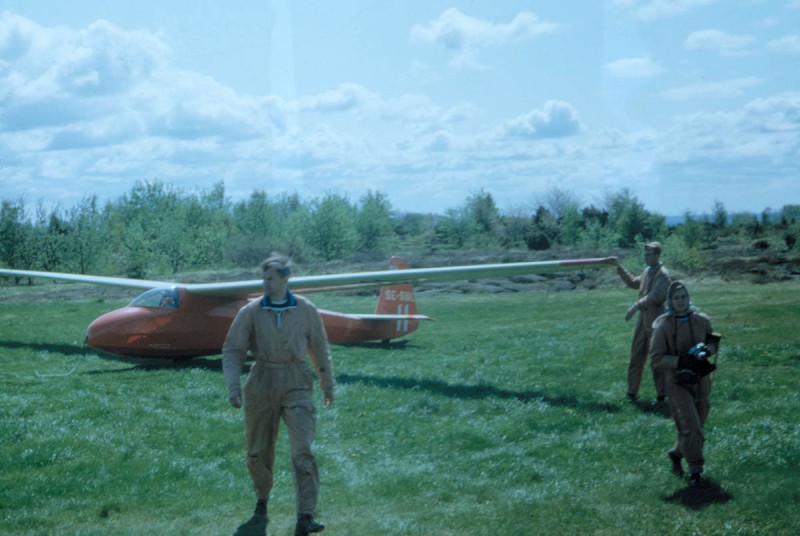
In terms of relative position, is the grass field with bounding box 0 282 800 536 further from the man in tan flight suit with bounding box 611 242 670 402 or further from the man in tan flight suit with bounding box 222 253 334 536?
the man in tan flight suit with bounding box 222 253 334 536

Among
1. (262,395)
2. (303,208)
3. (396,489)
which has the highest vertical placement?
(303,208)

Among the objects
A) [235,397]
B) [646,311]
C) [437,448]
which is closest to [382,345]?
[646,311]

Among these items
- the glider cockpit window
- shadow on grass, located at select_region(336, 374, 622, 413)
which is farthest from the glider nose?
shadow on grass, located at select_region(336, 374, 622, 413)

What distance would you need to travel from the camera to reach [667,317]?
7.55m

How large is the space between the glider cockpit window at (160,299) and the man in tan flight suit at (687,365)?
11.0 metres

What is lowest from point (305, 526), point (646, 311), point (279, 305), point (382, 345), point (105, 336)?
point (382, 345)

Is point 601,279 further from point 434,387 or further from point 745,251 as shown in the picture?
point 434,387

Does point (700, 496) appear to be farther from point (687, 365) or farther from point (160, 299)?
point (160, 299)

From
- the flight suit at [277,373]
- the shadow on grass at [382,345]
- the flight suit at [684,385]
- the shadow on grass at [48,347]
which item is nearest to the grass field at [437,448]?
the flight suit at [684,385]

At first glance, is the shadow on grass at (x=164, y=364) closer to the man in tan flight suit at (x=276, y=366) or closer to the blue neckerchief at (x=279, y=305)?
the man in tan flight suit at (x=276, y=366)

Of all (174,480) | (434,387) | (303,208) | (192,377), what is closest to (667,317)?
(174,480)

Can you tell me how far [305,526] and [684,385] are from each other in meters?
3.50

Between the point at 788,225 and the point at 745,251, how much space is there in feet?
15.9

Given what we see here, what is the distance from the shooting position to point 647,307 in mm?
10500
